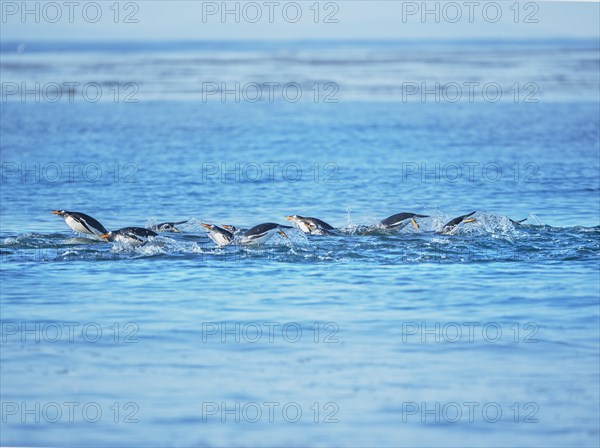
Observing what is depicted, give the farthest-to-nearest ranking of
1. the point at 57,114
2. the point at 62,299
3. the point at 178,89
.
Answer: the point at 178,89 → the point at 57,114 → the point at 62,299

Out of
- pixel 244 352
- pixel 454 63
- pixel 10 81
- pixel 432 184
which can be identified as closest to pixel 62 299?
pixel 244 352

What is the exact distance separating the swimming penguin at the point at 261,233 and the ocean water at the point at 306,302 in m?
0.29

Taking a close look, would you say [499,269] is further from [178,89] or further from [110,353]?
[178,89]

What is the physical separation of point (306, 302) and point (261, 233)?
2.93 metres

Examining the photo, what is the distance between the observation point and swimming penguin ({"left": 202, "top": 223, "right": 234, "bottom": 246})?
620 inches

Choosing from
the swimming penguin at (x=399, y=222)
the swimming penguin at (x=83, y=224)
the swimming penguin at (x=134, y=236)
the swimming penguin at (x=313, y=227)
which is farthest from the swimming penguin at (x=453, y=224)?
the swimming penguin at (x=83, y=224)

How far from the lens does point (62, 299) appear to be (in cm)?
1309

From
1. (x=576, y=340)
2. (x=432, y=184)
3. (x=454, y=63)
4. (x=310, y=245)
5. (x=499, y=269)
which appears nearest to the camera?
(x=576, y=340)

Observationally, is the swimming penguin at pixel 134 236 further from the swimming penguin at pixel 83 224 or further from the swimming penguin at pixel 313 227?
the swimming penguin at pixel 313 227

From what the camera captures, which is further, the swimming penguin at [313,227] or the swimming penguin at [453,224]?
the swimming penguin at [313,227]

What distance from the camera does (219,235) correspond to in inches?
622

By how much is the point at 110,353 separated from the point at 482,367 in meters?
3.64

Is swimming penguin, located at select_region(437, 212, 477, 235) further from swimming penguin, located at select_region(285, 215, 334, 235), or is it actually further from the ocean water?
swimming penguin, located at select_region(285, 215, 334, 235)

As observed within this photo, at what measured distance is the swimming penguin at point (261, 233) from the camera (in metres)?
15.6
